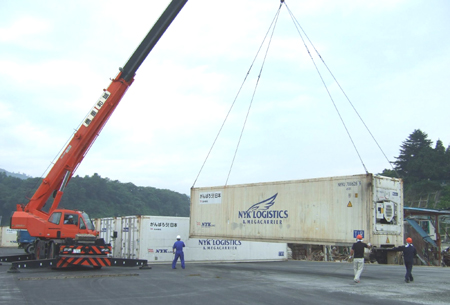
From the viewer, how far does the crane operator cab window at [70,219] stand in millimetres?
16808

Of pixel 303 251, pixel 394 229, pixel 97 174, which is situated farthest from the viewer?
pixel 97 174

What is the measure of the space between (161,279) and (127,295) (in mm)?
3587

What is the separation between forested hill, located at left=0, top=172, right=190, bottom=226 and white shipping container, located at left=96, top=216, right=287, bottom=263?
62539 millimetres

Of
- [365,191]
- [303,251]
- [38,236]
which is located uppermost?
[365,191]

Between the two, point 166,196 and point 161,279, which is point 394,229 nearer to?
point 161,279

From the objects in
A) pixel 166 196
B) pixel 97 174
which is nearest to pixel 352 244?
pixel 97 174

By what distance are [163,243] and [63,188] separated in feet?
20.8

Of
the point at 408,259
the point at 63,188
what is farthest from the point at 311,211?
the point at 63,188

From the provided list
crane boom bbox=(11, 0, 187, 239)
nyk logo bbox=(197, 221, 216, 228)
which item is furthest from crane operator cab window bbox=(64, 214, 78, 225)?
nyk logo bbox=(197, 221, 216, 228)

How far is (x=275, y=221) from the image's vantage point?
55.2 feet

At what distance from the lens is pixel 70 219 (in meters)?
16.9

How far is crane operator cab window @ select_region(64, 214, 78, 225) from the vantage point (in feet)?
55.1

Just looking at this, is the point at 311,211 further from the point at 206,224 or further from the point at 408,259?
the point at 206,224

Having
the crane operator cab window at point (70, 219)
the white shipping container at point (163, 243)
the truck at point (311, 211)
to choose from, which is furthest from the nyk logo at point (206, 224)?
the crane operator cab window at point (70, 219)
